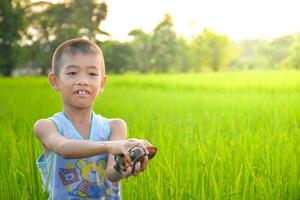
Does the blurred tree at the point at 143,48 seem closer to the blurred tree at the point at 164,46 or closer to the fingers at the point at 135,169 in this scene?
the blurred tree at the point at 164,46

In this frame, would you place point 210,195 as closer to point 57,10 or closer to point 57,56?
point 57,56

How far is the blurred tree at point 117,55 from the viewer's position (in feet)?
48.8

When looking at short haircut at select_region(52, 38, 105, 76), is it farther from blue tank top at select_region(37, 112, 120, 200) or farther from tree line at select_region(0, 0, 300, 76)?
tree line at select_region(0, 0, 300, 76)

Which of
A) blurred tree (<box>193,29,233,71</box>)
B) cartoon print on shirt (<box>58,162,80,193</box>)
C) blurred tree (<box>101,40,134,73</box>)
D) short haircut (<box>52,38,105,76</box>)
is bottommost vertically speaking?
cartoon print on shirt (<box>58,162,80,193</box>)

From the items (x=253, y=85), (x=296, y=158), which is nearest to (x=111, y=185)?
(x=296, y=158)

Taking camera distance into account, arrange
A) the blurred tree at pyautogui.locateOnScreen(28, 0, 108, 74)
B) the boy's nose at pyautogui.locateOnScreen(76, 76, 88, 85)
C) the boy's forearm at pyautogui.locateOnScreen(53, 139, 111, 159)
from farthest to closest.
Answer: the blurred tree at pyautogui.locateOnScreen(28, 0, 108, 74), the boy's nose at pyautogui.locateOnScreen(76, 76, 88, 85), the boy's forearm at pyautogui.locateOnScreen(53, 139, 111, 159)

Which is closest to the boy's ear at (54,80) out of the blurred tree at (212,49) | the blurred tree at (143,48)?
the blurred tree at (143,48)

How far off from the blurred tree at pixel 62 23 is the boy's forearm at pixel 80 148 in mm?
10173

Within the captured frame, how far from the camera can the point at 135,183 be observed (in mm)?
1551

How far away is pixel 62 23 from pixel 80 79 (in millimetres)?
12722

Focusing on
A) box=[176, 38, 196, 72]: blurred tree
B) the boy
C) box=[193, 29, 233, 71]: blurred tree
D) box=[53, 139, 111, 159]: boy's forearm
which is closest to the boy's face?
the boy

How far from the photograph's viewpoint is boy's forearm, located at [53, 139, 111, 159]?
3.31ft

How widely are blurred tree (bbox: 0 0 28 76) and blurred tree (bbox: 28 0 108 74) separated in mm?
624

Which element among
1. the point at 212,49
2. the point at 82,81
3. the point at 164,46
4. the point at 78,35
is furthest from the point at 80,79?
the point at 212,49
